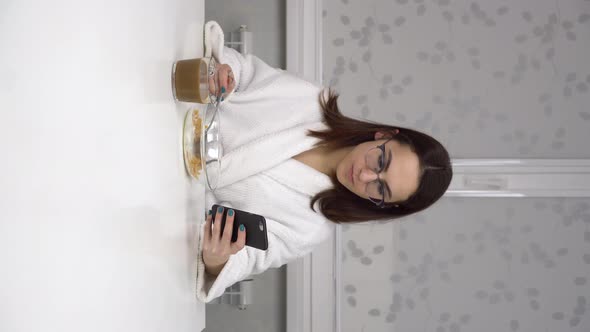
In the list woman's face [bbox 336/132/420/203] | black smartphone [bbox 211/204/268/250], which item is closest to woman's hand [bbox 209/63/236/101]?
black smartphone [bbox 211/204/268/250]

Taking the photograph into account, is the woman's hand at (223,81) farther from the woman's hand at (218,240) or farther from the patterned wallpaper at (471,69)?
the patterned wallpaper at (471,69)

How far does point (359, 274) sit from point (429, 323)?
345mm

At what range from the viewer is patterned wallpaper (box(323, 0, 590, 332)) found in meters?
1.72

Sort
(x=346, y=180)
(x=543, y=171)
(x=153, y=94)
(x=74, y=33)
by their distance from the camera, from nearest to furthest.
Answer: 1. (x=74, y=33)
2. (x=153, y=94)
3. (x=346, y=180)
4. (x=543, y=171)

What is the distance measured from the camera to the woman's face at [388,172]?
111 centimetres

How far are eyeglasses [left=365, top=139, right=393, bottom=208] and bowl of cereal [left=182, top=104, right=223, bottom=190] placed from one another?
0.47 m

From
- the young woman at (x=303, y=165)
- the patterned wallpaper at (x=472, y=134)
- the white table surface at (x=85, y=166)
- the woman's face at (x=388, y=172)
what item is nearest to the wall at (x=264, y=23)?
the patterned wallpaper at (x=472, y=134)

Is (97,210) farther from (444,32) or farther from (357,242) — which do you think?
(444,32)

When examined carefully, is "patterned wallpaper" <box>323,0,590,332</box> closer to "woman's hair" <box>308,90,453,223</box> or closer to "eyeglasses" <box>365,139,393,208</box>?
"woman's hair" <box>308,90,453,223</box>

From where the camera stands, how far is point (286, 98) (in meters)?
1.26

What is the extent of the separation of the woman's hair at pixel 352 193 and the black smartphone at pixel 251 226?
1.28 feet

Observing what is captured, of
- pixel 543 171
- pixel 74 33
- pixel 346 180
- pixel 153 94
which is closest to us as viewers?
pixel 74 33

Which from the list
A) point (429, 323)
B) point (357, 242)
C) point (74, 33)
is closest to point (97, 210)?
point (74, 33)

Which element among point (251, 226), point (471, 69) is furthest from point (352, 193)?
point (471, 69)
